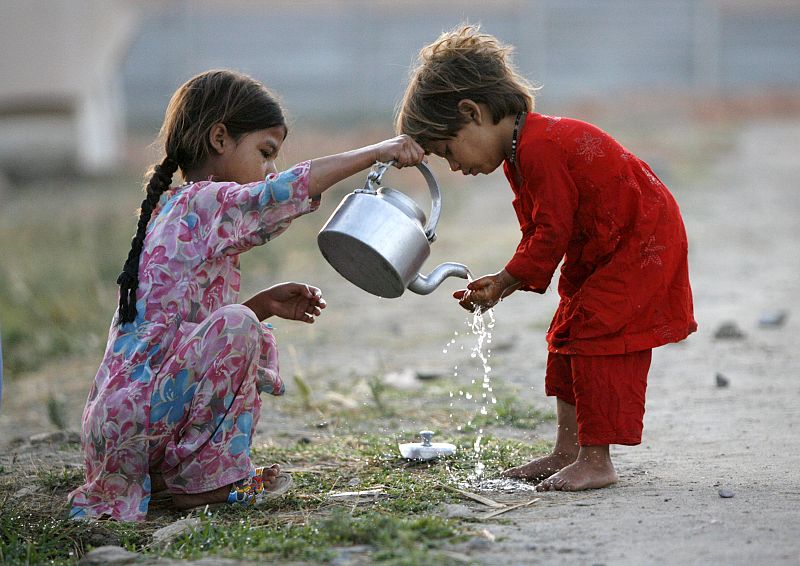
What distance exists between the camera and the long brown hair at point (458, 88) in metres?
3.03

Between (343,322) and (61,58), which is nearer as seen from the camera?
(343,322)

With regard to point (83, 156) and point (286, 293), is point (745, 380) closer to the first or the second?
point (286, 293)

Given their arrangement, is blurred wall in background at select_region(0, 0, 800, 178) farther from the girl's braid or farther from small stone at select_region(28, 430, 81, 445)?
the girl's braid

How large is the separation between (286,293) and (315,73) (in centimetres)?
1672

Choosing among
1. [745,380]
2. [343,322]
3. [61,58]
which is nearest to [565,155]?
[745,380]

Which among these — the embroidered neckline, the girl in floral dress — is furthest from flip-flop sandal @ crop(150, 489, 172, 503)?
the embroidered neckline

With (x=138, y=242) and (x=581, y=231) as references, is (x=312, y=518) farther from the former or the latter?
(x=581, y=231)

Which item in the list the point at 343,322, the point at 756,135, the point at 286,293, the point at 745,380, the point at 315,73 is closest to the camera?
the point at 286,293

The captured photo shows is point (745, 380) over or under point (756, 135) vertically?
under

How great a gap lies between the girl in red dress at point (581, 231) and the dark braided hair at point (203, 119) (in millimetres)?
441

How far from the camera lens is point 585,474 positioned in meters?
2.96

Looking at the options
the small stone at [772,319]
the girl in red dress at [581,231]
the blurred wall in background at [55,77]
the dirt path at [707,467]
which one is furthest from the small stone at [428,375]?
the blurred wall in background at [55,77]

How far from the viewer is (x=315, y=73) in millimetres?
19406

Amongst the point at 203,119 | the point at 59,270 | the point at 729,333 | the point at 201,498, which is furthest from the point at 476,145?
the point at 59,270
